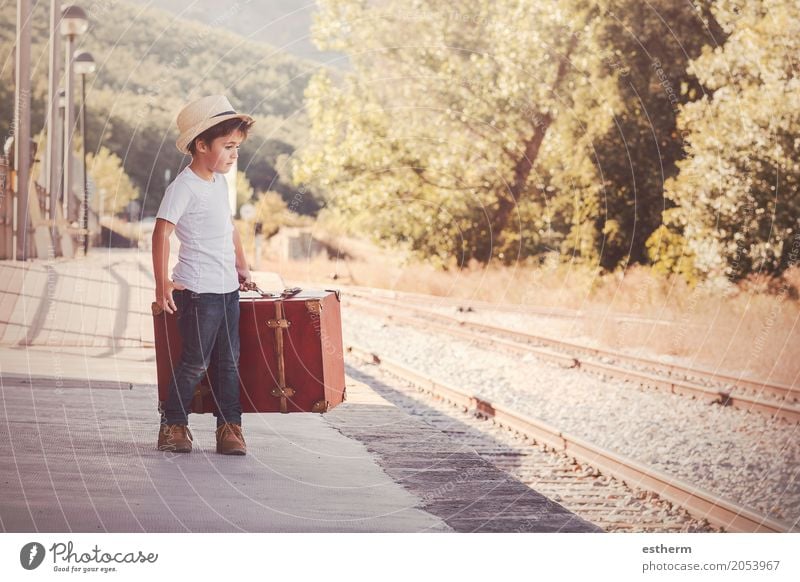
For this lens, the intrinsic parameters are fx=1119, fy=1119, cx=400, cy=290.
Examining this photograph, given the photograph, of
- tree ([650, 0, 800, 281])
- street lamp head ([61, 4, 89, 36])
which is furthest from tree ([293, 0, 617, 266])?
street lamp head ([61, 4, 89, 36])

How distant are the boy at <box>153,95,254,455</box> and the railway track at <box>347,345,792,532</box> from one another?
206 centimetres

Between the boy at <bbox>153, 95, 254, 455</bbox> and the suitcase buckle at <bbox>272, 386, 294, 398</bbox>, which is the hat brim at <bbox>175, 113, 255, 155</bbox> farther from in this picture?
the suitcase buckle at <bbox>272, 386, 294, 398</bbox>

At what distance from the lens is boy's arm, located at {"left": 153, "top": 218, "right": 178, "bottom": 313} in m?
4.78

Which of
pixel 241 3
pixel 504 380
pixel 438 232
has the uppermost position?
pixel 241 3

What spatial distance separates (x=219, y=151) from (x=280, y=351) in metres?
0.95

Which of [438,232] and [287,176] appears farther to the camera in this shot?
[287,176]

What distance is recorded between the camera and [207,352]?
500 centimetres

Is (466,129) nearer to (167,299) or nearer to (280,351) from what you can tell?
(280,351)

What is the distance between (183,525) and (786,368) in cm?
786

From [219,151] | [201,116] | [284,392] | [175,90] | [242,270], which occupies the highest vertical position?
[175,90]

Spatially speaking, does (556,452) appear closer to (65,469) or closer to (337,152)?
(65,469)

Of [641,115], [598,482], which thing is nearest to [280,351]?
[598,482]

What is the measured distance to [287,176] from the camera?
2861 centimetres

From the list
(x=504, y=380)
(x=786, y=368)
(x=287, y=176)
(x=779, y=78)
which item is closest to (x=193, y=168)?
(x=504, y=380)
